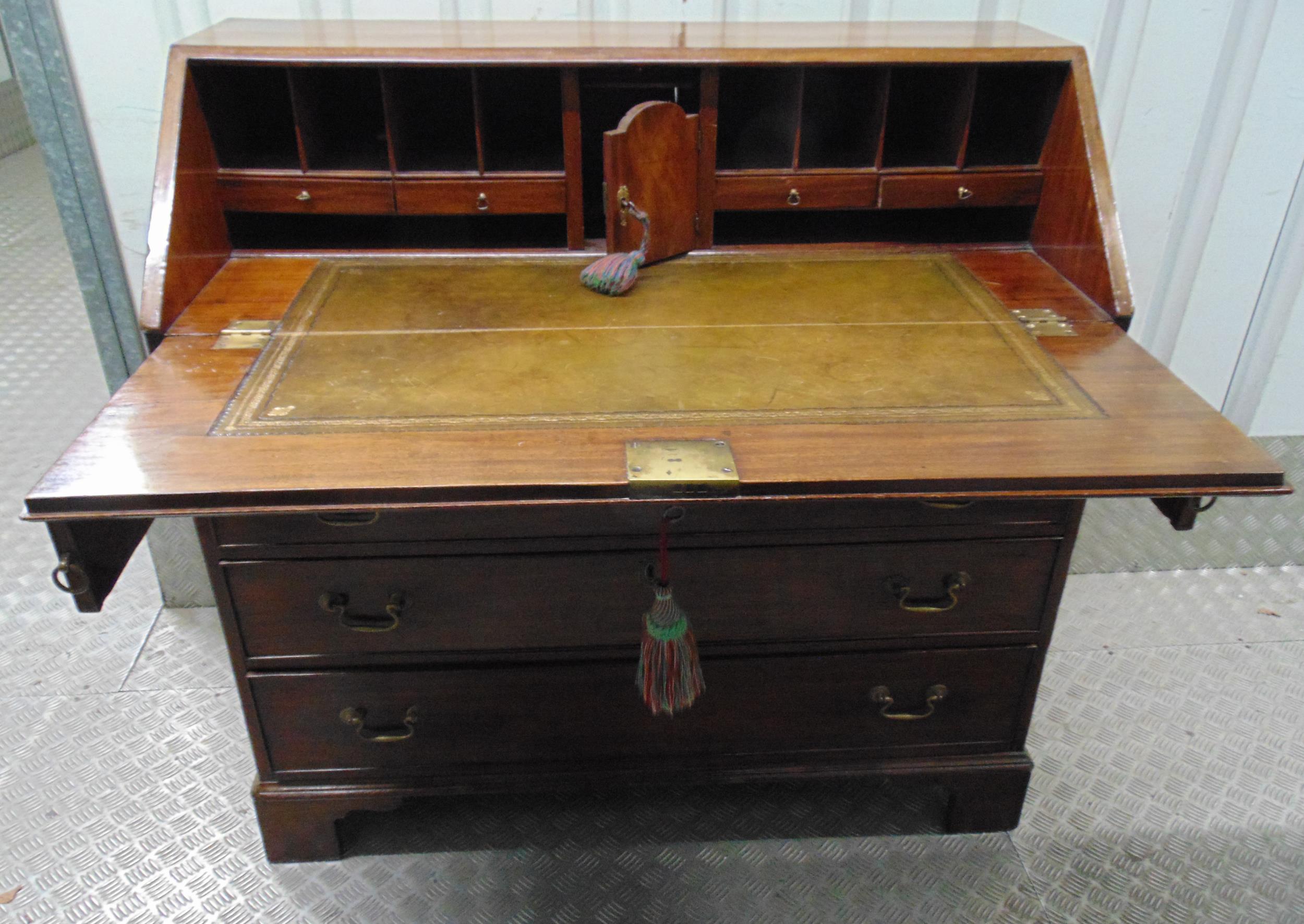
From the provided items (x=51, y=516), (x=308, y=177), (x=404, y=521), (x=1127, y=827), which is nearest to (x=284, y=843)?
(x=404, y=521)

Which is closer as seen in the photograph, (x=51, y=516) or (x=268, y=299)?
(x=51, y=516)

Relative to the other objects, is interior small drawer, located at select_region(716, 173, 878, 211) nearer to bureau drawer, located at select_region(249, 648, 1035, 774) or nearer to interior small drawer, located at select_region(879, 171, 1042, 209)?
interior small drawer, located at select_region(879, 171, 1042, 209)

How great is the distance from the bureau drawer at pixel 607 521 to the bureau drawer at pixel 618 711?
0.25 metres

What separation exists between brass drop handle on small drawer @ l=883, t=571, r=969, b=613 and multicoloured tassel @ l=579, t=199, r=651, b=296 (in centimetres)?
59

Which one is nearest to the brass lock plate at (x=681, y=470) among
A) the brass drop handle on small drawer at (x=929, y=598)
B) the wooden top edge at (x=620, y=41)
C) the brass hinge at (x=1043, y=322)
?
the brass drop handle on small drawer at (x=929, y=598)

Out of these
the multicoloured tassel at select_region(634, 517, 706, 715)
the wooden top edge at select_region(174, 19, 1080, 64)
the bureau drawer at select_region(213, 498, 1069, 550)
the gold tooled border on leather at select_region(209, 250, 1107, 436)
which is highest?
the wooden top edge at select_region(174, 19, 1080, 64)

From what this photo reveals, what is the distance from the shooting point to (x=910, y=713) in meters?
1.51

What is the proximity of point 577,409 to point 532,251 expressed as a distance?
0.55 metres

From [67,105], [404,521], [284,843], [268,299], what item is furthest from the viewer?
[67,105]

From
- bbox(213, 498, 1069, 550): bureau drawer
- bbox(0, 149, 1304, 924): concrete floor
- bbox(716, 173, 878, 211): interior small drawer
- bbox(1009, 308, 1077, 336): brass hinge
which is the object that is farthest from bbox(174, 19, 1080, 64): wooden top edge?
bbox(0, 149, 1304, 924): concrete floor

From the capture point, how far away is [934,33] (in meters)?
1.67

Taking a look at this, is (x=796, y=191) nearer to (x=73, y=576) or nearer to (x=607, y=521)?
(x=607, y=521)

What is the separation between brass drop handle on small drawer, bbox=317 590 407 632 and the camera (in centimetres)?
133

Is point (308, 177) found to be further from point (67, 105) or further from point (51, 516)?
point (51, 516)
